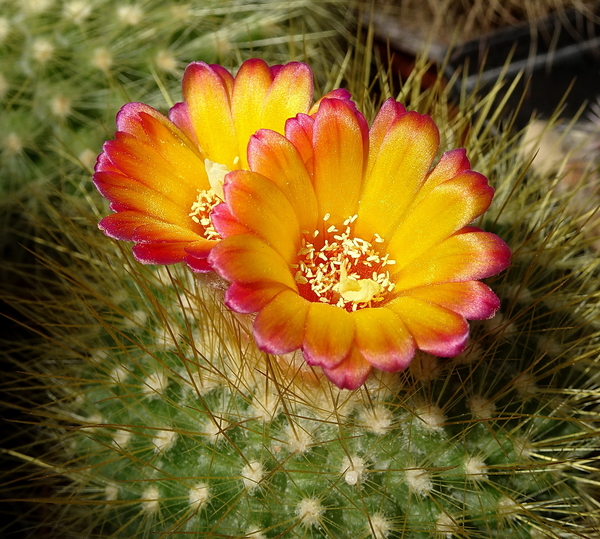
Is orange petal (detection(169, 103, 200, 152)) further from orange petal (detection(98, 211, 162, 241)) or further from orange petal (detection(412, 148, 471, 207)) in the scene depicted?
orange petal (detection(412, 148, 471, 207))

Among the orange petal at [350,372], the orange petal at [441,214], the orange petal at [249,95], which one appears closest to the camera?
the orange petal at [350,372]

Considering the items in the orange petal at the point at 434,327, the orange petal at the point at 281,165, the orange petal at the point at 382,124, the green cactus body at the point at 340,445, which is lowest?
the green cactus body at the point at 340,445

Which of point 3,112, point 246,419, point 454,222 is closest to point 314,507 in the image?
point 246,419

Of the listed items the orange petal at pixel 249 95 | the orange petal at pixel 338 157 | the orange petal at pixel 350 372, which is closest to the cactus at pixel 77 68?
the orange petal at pixel 249 95

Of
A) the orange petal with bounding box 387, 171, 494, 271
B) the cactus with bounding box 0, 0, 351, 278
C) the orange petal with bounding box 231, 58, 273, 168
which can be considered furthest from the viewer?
the cactus with bounding box 0, 0, 351, 278

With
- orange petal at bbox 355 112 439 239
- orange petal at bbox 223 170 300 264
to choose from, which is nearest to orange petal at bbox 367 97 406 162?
orange petal at bbox 355 112 439 239

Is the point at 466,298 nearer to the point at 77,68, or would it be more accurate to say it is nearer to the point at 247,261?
the point at 247,261

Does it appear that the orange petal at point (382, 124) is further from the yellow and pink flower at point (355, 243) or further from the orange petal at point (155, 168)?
the orange petal at point (155, 168)
